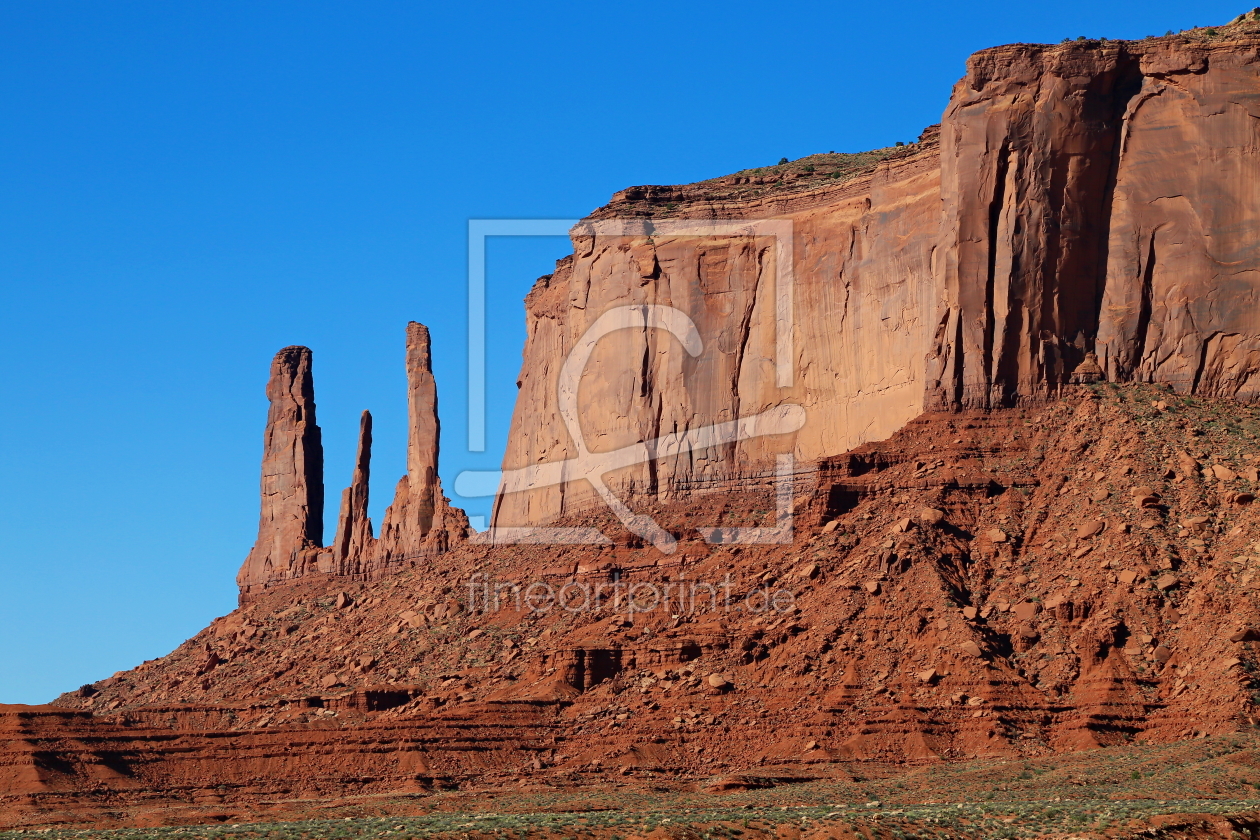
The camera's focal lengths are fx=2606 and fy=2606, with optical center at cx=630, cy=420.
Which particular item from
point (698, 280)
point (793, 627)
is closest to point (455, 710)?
point (793, 627)

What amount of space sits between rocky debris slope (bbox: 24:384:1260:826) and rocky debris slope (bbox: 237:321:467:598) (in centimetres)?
1692

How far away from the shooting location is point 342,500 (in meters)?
130

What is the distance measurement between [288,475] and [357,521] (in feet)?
33.0

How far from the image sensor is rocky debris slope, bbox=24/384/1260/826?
269ft

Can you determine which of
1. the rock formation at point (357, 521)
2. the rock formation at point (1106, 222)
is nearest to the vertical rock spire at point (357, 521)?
the rock formation at point (357, 521)

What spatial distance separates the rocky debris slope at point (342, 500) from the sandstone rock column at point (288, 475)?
5 centimetres

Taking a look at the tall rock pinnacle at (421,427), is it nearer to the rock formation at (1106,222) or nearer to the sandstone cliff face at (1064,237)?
the sandstone cliff face at (1064,237)

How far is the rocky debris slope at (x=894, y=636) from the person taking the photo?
82.1m

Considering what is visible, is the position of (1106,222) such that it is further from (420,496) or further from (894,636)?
(420,496)

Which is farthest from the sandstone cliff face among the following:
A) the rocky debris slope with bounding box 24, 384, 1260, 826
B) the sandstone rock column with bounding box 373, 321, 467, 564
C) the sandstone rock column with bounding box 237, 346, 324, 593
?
the sandstone rock column with bounding box 237, 346, 324, 593

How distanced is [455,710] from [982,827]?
1304 inches

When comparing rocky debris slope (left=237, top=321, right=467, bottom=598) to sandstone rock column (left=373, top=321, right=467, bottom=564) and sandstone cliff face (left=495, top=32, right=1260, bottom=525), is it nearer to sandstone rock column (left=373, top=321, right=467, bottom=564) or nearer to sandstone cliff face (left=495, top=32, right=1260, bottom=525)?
sandstone rock column (left=373, top=321, right=467, bottom=564)

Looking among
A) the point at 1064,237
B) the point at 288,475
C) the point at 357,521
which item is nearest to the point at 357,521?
the point at 357,521

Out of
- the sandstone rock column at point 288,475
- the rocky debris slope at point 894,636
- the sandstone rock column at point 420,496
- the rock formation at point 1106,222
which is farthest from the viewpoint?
the sandstone rock column at point 288,475
